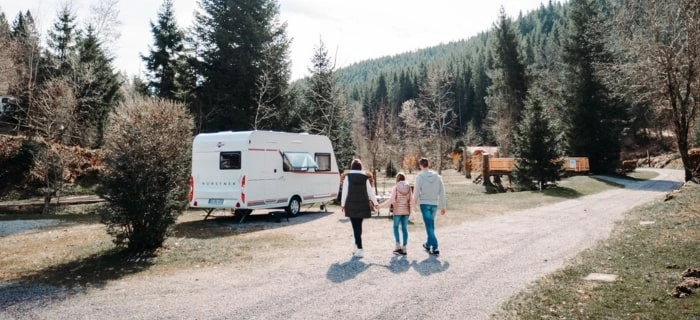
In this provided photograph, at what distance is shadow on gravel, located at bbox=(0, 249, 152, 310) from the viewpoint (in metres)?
5.91

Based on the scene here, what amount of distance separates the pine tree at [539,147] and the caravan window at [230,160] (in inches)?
713

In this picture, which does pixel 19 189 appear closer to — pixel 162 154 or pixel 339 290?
pixel 162 154

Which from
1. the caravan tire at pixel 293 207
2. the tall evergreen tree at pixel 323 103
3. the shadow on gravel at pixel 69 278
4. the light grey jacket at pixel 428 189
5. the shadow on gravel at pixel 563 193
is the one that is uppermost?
the tall evergreen tree at pixel 323 103

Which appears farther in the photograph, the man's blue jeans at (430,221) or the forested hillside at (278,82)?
the forested hillside at (278,82)

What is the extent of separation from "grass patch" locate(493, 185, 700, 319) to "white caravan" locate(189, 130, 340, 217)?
866cm

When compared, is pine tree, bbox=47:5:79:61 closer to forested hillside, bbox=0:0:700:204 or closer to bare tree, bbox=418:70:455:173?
forested hillside, bbox=0:0:700:204

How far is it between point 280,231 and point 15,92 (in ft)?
92.8

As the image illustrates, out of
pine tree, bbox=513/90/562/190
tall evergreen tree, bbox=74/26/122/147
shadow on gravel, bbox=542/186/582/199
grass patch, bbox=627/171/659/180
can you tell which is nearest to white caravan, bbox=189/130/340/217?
shadow on gravel, bbox=542/186/582/199

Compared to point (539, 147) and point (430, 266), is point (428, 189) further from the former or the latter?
point (539, 147)

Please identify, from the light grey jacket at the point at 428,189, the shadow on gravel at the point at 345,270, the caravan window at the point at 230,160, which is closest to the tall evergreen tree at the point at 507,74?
the caravan window at the point at 230,160

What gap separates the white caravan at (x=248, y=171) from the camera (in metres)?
12.7

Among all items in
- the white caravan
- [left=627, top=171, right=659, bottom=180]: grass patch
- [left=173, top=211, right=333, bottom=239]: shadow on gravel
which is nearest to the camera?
[left=173, top=211, right=333, bottom=239]: shadow on gravel

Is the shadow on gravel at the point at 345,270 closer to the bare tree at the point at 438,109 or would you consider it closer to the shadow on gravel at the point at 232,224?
the shadow on gravel at the point at 232,224

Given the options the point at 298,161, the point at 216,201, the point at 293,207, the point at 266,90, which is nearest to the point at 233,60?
the point at 266,90
